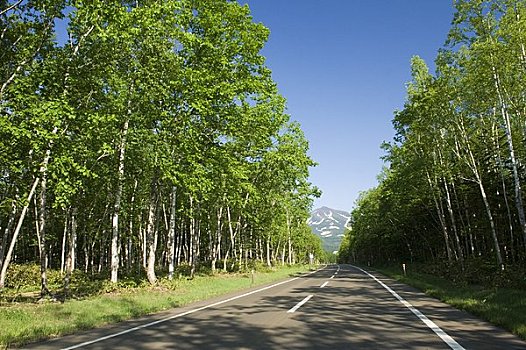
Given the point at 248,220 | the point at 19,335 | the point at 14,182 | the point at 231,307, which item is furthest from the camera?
the point at 248,220

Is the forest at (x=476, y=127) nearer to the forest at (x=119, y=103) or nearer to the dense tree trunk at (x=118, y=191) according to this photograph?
the forest at (x=119, y=103)

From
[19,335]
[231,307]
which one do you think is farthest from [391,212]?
[19,335]

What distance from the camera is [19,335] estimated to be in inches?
315

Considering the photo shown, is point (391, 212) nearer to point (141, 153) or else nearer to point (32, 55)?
point (141, 153)

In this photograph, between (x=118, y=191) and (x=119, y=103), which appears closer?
(x=119, y=103)

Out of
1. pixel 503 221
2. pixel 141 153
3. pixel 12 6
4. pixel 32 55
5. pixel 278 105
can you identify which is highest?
pixel 278 105

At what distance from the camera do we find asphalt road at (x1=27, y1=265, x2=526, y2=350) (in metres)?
6.82

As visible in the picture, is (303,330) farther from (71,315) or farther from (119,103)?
(119,103)

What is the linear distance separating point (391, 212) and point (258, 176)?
18571 millimetres

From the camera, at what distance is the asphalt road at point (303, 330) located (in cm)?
682

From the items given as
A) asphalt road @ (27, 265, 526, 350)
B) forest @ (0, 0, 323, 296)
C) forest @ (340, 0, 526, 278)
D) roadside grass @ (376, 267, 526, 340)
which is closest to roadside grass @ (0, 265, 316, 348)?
asphalt road @ (27, 265, 526, 350)

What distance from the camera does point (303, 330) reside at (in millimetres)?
8109

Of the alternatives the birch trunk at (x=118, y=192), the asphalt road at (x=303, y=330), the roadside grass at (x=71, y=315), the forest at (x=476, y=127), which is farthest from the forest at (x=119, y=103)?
the forest at (x=476, y=127)

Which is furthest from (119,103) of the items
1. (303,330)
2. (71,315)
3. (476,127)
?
(476,127)
